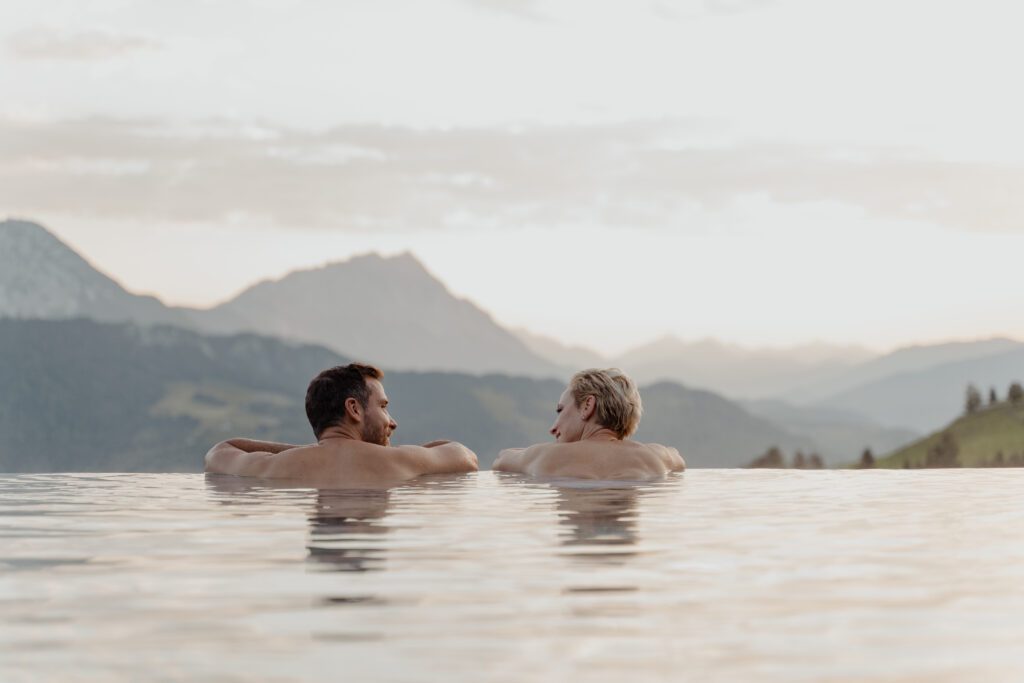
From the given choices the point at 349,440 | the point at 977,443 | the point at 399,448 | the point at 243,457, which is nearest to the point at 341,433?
the point at 349,440

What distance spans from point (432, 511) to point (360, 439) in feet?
12.9

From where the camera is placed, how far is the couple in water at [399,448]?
1466 centimetres

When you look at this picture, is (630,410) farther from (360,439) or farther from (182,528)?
(182,528)

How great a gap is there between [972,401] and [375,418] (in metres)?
149

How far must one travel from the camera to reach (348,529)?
31.1ft

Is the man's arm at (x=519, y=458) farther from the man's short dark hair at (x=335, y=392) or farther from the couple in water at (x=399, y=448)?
the man's short dark hair at (x=335, y=392)

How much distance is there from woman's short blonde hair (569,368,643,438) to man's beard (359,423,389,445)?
235cm

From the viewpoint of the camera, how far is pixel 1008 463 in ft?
433

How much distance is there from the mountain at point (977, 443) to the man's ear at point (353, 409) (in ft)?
413

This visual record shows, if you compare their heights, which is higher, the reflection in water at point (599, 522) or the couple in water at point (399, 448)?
the couple in water at point (399, 448)

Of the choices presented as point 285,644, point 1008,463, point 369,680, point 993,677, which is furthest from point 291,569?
point 1008,463

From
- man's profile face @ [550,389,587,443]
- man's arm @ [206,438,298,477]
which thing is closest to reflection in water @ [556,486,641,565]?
man's profile face @ [550,389,587,443]

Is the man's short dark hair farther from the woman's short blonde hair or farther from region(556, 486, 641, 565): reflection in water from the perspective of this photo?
region(556, 486, 641, 565): reflection in water

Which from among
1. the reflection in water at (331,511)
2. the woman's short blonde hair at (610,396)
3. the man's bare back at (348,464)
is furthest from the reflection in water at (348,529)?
the woman's short blonde hair at (610,396)
